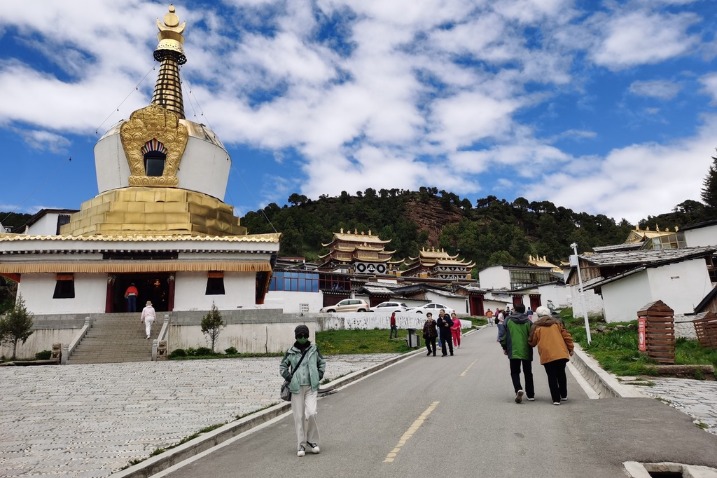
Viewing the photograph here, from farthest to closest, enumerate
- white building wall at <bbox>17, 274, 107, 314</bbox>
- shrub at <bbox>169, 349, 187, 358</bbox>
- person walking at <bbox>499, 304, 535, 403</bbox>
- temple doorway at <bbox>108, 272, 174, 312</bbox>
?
temple doorway at <bbox>108, 272, 174, 312</bbox> → white building wall at <bbox>17, 274, 107, 314</bbox> → shrub at <bbox>169, 349, 187, 358</bbox> → person walking at <bbox>499, 304, 535, 403</bbox>

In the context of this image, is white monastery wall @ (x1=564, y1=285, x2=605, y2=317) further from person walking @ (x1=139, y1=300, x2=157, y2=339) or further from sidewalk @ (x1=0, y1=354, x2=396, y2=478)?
person walking @ (x1=139, y1=300, x2=157, y2=339)

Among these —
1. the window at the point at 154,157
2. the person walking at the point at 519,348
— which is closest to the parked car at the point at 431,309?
the window at the point at 154,157

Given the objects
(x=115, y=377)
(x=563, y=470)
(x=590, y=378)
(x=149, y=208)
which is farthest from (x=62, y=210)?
(x=563, y=470)

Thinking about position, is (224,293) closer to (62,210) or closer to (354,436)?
(354,436)

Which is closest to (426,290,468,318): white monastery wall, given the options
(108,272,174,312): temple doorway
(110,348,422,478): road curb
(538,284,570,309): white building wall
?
(538,284,570,309): white building wall

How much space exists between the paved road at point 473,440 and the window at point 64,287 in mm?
18268

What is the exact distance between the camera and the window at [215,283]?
24672mm

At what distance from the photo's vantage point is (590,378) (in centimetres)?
1209

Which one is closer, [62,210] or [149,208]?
[149,208]

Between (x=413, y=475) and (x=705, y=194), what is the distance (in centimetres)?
7752

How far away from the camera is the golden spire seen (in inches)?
1232

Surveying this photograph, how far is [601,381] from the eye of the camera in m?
10.6

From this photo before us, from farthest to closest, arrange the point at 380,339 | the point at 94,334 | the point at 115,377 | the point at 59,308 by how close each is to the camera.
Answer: the point at 380,339 < the point at 59,308 < the point at 94,334 < the point at 115,377

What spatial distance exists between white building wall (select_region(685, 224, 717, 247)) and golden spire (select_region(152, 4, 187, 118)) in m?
37.5
